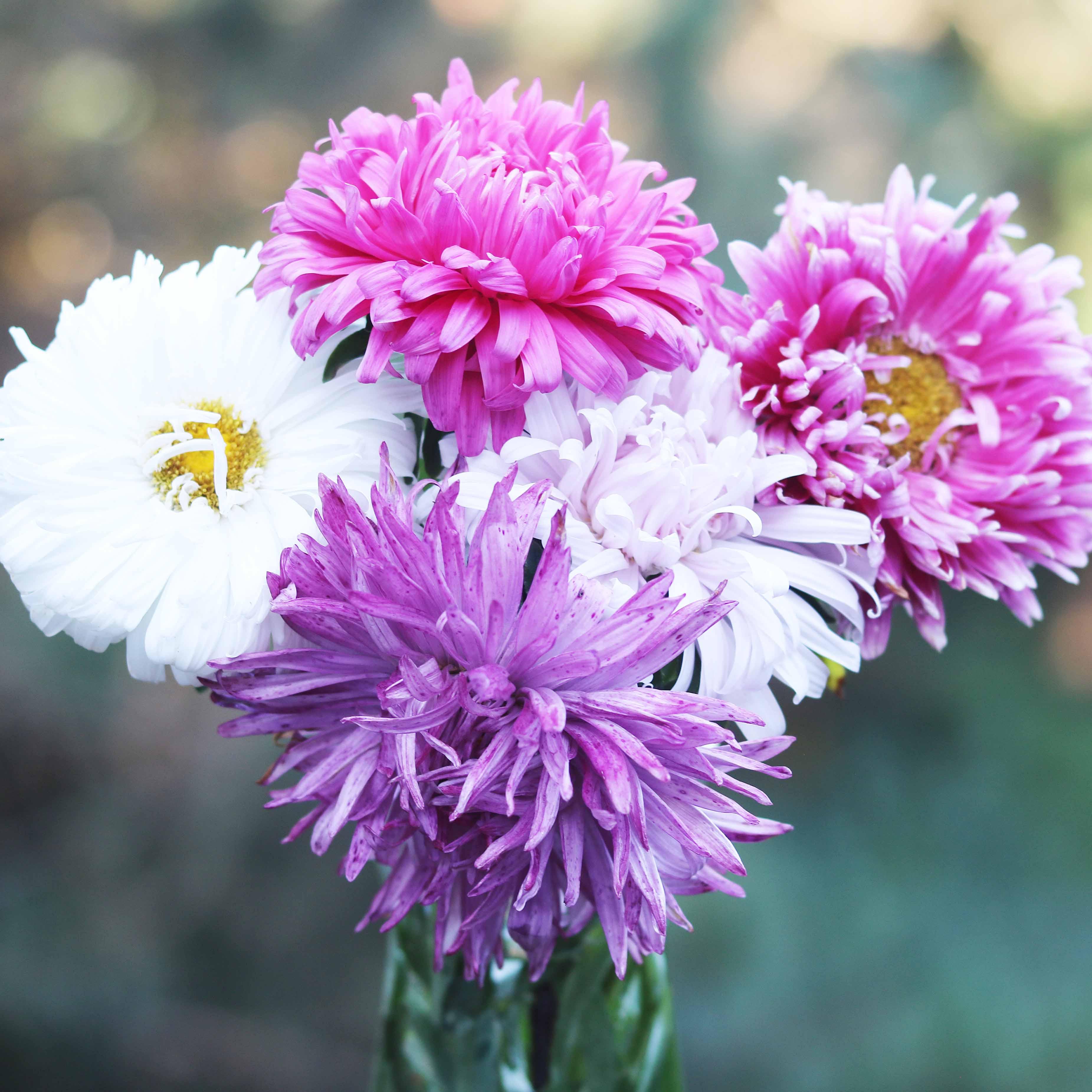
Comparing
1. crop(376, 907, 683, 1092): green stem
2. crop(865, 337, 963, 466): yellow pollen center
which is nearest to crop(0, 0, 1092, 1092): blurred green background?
crop(376, 907, 683, 1092): green stem

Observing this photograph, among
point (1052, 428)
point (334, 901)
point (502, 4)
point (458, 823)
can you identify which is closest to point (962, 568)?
point (1052, 428)

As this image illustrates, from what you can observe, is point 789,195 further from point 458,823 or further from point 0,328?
point 0,328

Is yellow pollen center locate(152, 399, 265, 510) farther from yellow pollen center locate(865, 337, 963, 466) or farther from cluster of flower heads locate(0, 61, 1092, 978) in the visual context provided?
yellow pollen center locate(865, 337, 963, 466)

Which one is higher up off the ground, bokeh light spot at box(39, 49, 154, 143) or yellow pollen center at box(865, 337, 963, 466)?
bokeh light spot at box(39, 49, 154, 143)

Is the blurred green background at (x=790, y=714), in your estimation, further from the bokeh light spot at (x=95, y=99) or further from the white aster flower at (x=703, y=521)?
the white aster flower at (x=703, y=521)

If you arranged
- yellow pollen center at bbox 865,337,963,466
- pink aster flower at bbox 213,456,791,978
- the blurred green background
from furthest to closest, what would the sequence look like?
the blurred green background < yellow pollen center at bbox 865,337,963,466 < pink aster flower at bbox 213,456,791,978

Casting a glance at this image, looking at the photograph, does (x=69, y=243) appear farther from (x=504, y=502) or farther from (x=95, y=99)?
(x=504, y=502)
